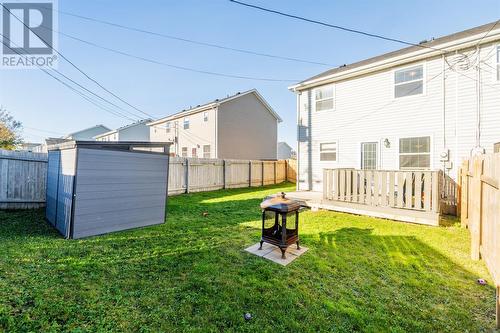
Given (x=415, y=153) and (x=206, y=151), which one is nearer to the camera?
(x=415, y=153)

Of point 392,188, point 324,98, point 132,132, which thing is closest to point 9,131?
point 132,132

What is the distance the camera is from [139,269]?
333cm

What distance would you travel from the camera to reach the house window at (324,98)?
10.2 m

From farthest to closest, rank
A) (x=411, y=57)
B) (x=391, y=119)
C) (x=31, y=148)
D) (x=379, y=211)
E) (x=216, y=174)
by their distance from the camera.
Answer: (x=31, y=148), (x=216, y=174), (x=391, y=119), (x=411, y=57), (x=379, y=211)

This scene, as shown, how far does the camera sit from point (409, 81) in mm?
8172

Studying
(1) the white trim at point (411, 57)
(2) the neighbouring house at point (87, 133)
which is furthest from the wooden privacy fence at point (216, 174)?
(2) the neighbouring house at point (87, 133)

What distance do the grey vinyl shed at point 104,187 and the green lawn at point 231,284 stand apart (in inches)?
16.3

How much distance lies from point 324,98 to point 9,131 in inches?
798

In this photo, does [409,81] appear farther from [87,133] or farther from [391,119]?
[87,133]

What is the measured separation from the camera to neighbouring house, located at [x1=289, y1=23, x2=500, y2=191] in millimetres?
6804

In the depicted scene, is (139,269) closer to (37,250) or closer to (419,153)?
(37,250)

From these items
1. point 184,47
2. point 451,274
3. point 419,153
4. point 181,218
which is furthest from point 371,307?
point 184,47

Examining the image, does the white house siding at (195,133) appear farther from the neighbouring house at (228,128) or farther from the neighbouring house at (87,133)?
the neighbouring house at (87,133)

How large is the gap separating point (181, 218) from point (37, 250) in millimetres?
3107
